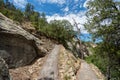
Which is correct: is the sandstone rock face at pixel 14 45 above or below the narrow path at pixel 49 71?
above

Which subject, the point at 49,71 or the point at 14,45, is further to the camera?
the point at 49,71

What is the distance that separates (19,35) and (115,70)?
1202cm

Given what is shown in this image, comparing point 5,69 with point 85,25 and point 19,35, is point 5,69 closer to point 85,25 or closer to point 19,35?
point 19,35

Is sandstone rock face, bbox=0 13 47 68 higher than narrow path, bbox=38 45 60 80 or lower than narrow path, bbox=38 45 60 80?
higher

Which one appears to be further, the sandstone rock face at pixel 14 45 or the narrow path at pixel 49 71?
the narrow path at pixel 49 71

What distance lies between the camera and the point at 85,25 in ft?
81.2

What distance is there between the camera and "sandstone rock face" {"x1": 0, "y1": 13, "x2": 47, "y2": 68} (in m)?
Result: 18.6

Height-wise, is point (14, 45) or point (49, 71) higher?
point (14, 45)

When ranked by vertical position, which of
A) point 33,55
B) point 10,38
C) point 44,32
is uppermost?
point 44,32

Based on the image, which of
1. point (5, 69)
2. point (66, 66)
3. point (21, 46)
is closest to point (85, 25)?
point (66, 66)

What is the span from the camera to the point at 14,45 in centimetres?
1981

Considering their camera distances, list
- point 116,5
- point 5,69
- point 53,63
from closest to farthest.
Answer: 1. point 5,69
2. point 116,5
3. point 53,63

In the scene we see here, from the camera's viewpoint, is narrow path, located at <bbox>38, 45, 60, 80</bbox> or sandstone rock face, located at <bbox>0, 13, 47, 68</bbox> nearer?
sandstone rock face, located at <bbox>0, 13, 47, 68</bbox>

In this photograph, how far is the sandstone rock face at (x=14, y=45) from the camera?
18.6 m
